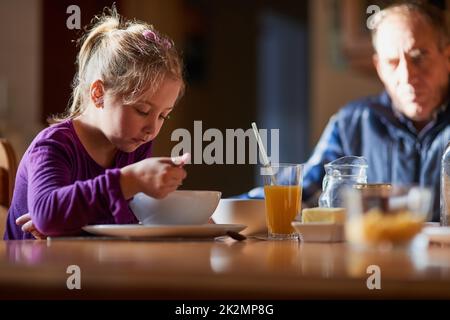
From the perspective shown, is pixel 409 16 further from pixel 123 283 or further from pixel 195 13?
pixel 195 13

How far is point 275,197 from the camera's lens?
121 centimetres

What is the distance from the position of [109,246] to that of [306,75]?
4478 mm

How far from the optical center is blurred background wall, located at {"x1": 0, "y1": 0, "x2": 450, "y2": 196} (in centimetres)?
391

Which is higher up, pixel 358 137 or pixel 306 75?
pixel 306 75

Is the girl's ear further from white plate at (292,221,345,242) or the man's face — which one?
the man's face

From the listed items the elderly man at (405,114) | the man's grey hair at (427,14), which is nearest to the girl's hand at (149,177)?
the elderly man at (405,114)

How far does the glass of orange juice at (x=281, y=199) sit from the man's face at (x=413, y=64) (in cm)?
101

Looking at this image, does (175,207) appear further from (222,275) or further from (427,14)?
(427,14)

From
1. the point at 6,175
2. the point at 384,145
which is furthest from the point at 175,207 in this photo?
the point at 384,145

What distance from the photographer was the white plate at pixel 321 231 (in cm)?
105

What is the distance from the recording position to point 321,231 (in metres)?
1.05

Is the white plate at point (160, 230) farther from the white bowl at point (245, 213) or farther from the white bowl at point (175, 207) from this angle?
the white bowl at point (245, 213)

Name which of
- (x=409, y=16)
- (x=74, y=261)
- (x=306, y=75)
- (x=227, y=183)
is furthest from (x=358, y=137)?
(x=227, y=183)
